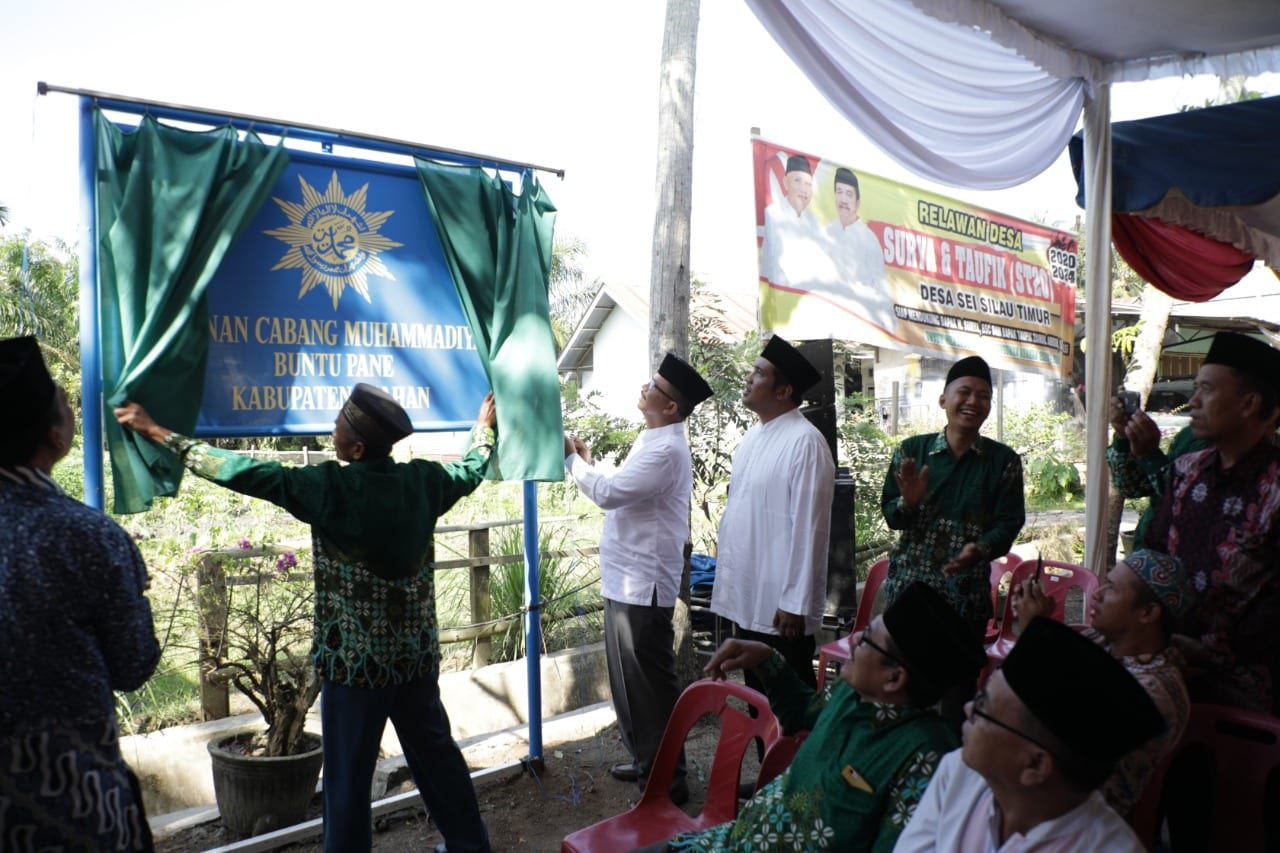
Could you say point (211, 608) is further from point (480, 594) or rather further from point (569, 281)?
point (569, 281)

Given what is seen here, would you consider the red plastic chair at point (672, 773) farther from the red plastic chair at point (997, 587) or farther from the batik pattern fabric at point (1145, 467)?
the red plastic chair at point (997, 587)

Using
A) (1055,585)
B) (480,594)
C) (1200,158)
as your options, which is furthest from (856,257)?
(480,594)

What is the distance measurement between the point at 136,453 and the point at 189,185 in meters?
0.89

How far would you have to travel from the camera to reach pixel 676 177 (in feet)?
15.5

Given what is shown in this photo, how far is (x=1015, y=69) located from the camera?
429 centimetres

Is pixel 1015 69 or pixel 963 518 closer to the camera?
pixel 963 518

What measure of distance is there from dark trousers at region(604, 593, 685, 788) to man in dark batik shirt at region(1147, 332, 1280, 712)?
6.31ft

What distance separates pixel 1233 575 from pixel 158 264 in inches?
133

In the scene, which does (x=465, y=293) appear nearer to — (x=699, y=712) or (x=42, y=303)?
(x=699, y=712)

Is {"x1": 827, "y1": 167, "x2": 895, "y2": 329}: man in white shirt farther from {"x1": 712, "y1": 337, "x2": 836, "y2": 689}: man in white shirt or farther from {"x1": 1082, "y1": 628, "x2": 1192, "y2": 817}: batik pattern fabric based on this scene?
{"x1": 1082, "y1": 628, "x2": 1192, "y2": 817}: batik pattern fabric

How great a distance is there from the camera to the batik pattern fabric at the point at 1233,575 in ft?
8.27

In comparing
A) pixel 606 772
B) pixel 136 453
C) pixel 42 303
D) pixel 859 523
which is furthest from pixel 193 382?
pixel 42 303

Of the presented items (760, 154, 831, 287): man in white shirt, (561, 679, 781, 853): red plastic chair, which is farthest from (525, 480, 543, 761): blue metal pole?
(760, 154, 831, 287): man in white shirt

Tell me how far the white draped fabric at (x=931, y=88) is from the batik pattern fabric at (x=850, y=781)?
2203 mm
